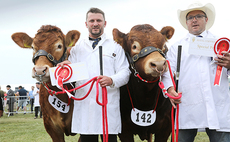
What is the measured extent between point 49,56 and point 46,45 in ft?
0.68

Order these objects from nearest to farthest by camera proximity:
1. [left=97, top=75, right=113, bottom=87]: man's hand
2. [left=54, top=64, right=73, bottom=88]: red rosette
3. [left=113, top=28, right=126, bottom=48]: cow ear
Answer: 1. [left=97, top=75, right=113, bottom=87]: man's hand
2. [left=54, top=64, right=73, bottom=88]: red rosette
3. [left=113, top=28, right=126, bottom=48]: cow ear

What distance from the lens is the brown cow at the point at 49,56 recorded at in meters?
3.16

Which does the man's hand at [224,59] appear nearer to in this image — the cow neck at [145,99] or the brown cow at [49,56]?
the cow neck at [145,99]

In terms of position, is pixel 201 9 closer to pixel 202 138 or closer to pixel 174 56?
pixel 174 56

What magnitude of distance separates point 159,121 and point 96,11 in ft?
6.91

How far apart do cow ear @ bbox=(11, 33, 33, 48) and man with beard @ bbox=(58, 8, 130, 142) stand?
2.94 ft

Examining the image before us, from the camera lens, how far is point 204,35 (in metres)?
3.12

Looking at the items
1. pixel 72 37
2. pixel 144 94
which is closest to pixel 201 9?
pixel 144 94

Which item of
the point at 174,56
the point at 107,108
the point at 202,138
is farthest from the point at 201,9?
the point at 202,138

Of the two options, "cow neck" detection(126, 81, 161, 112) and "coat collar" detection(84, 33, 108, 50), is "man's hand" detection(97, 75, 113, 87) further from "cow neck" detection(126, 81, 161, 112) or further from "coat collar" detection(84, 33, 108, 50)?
"cow neck" detection(126, 81, 161, 112)

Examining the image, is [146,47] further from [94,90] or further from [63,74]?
[63,74]

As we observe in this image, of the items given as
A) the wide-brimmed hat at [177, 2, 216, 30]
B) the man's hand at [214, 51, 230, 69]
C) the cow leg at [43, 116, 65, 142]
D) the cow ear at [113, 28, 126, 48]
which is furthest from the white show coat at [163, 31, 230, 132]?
the cow leg at [43, 116, 65, 142]

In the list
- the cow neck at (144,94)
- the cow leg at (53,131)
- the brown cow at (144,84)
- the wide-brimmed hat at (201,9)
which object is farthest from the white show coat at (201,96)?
the cow leg at (53,131)

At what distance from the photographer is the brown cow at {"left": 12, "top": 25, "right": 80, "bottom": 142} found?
3161 mm
